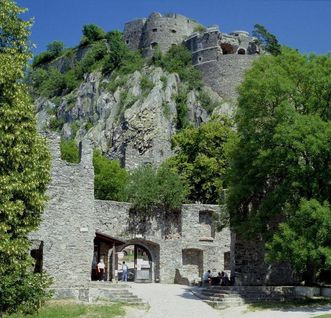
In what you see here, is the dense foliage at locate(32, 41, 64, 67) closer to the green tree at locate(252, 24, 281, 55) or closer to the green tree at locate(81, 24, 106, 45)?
the green tree at locate(81, 24, 106, 45)

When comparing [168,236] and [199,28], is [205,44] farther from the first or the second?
[168,236]

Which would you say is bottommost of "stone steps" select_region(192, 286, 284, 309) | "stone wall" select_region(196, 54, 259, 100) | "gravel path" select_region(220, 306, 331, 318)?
"gravel path" select_region(220, 306, 331, 318)

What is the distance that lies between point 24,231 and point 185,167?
3447 centimetres

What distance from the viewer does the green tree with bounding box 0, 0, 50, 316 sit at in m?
15.5

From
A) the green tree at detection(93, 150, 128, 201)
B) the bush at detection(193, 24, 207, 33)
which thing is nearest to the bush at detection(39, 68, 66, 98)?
the bush at detection(193, 24, 207, 33)

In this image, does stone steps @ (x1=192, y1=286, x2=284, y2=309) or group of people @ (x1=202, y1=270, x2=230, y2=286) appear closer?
stone steps @ (x1=192, y1=286, x2=284, y2=309)

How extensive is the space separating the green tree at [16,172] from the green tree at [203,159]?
3120cm

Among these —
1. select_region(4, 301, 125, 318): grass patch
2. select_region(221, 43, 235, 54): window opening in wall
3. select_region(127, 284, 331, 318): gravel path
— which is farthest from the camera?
select_region(221, 43, 235, 54): window opening in wall

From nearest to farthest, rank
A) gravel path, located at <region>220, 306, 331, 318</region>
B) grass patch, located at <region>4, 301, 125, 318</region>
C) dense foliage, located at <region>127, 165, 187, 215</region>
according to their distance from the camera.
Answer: grass patch, located at <region>4, 301, 125, 318</region> < gravel path, located at <region>220, 306, 331, 318</region> < dense foliage, located at <region>127, 165, 187, 215</region>

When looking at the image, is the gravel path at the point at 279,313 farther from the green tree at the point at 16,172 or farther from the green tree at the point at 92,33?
the green tree at the point at 92,33

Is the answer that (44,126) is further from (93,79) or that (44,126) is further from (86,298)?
(86,298)

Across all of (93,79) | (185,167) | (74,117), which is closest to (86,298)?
(185,167)

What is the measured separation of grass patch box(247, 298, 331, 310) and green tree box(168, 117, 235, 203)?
23077 millimetres

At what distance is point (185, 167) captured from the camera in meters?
50.1
